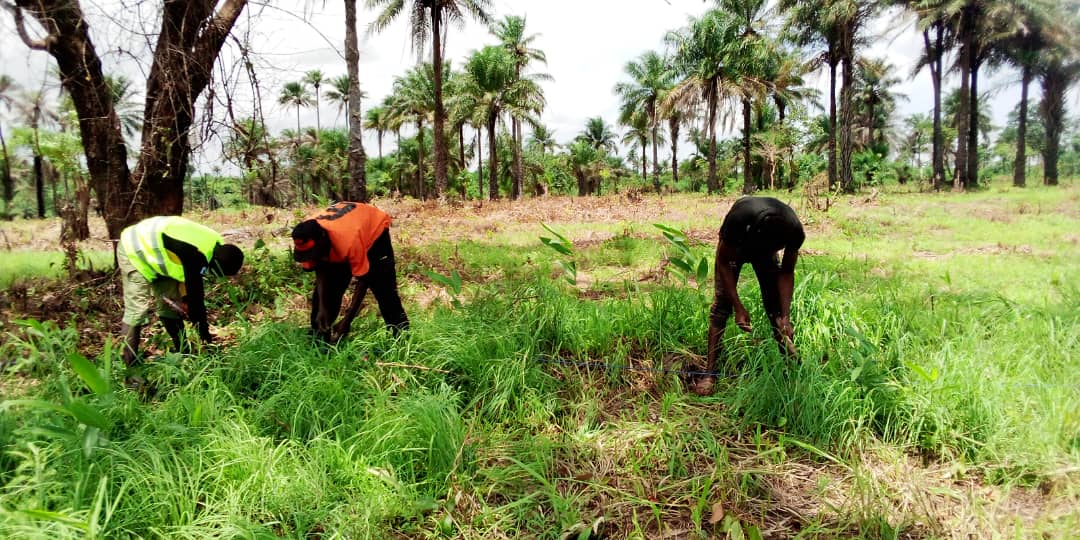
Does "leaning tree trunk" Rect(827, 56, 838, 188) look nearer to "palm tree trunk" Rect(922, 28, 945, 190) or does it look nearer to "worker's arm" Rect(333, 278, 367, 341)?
"palm tree trunk" Rect(922, 28, 945, 190)

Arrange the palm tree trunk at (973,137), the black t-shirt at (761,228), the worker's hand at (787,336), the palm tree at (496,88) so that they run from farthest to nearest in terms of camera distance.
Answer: the palm tree at (496,88)
the palm tree trunk at (973,137)
the worker's hand at (787,336)
the black t-shirt at (761,228)

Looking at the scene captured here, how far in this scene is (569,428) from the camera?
2.66m

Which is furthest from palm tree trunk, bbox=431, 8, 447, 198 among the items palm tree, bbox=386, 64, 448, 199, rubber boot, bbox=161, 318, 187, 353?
rubber boot, bbox=161, 318, 187, 353

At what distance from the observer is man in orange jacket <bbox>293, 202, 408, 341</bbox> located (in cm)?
300

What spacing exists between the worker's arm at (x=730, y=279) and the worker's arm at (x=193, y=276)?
3140 mm

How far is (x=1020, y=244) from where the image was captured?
702 cm

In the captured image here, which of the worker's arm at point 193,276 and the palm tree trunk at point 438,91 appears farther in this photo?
the palm tree trunk at point 438,91

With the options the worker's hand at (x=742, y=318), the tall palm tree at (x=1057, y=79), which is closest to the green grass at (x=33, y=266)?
the worker's hand at (x=742, y=318)

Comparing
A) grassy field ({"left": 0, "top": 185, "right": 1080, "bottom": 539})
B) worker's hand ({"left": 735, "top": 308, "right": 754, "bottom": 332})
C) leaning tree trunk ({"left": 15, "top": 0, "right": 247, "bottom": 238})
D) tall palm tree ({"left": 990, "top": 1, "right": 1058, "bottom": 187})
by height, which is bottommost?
grassy field ({"left": 0, "top": 185, "right": 1080, "bottom": 539})

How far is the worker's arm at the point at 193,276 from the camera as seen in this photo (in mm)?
3150

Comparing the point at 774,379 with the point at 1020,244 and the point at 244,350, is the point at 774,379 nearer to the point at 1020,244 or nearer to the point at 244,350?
the point at 244,350

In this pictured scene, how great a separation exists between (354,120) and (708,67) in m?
16.4

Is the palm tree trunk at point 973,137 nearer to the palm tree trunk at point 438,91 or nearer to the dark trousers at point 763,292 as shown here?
the palm tree trunk at point 438,91

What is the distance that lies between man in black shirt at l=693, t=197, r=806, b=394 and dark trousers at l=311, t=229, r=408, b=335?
1.96 metres
